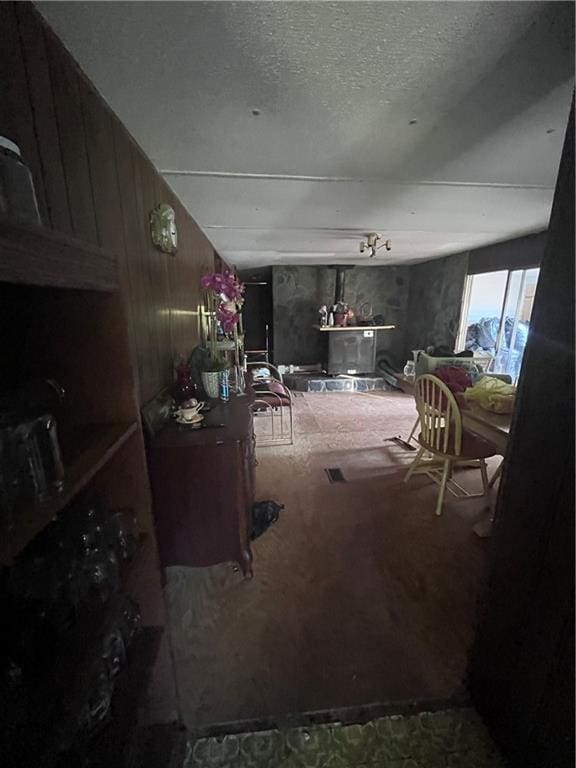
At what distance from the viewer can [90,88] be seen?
2.80ft

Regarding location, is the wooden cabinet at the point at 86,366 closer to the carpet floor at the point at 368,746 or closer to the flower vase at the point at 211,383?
the carpet floor at the point at 368,746

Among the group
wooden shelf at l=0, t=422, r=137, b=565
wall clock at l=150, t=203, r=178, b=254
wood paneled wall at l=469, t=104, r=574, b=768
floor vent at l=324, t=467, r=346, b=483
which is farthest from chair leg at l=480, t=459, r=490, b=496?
wall clock at l=150, t=203, r=178, b=254

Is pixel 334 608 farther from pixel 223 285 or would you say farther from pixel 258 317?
pixel 258 317

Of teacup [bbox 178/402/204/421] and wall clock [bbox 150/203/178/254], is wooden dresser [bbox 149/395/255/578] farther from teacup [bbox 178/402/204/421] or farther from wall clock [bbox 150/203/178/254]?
wall clock [bbox 150/203/178/254]

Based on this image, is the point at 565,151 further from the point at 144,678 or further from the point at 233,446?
the point at 144,678

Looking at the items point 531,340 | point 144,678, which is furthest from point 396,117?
point 144,678

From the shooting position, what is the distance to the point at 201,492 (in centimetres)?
126

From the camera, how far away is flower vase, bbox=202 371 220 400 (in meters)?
1.63

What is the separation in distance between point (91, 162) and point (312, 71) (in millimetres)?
672

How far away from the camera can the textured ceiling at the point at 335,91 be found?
0.67 meters

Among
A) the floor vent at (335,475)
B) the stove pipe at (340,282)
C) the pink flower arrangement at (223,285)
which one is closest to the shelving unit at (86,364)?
the pink flower arrangement at (223,285)

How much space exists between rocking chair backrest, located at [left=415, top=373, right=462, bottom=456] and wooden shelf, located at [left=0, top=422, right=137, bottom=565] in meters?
1.78

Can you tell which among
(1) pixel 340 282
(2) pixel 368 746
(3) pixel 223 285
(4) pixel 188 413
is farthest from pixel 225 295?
(1) pixel 340 282

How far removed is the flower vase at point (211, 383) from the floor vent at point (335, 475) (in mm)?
1185
